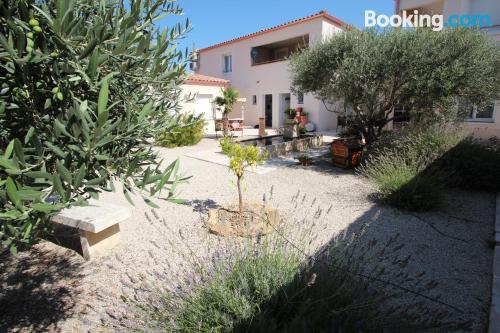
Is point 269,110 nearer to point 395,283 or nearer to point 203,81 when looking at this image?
point 203,81

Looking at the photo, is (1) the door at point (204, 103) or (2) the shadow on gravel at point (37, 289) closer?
(2) the shadow on gravel at point (37, 289)

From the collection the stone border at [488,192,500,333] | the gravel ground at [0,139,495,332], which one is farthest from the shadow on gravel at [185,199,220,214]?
the stone border at [488,192,500,333]

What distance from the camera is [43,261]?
3.89 m

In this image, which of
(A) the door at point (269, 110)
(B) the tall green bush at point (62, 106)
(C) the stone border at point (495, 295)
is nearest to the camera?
(B) the tall green bush at point (62, 106)

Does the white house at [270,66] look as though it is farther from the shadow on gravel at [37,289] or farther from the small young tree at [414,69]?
the shadow on gravel at [37,289]

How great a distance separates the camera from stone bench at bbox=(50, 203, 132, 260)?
3762mm

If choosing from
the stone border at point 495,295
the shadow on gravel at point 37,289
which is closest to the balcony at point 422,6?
the stone border at point 495,295

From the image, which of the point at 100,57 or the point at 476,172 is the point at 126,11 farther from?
the point at 476,172

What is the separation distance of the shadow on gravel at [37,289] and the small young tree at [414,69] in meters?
7.19

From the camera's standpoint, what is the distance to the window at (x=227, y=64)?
23.3 meters

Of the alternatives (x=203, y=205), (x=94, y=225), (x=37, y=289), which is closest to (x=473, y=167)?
(x=203, y=205)

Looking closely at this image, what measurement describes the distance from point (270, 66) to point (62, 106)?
20.1 m

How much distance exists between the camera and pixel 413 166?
645cm

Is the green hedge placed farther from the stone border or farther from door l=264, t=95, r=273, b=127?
door l=264, t=95, r=273, b=127
